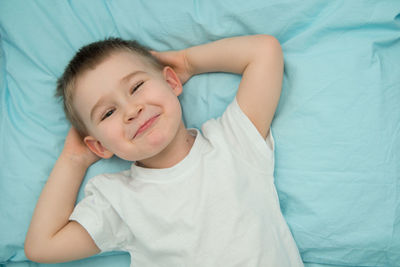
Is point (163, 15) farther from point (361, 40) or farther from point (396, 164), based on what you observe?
point (396, 164)

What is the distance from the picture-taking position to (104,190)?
41.3 inches

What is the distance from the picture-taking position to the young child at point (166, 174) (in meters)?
0.96

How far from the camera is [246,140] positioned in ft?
3.34

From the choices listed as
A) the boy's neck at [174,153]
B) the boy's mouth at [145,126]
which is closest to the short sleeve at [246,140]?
the boy's neck at [174,153]

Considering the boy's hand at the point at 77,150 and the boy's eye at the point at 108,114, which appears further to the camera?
the boy's hand at the point at 77,150

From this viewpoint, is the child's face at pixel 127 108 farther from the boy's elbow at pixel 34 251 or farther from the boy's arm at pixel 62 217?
the boy's elbow at pixel 34 251

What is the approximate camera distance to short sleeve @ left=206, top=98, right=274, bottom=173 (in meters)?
1.01

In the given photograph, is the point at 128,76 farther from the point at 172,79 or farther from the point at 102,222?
the point at 102,222

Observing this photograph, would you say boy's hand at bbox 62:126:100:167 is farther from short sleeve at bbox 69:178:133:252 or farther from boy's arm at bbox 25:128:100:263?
short sleeve at bbox 69:178:133:252

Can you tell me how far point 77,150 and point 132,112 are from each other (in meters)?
0.31

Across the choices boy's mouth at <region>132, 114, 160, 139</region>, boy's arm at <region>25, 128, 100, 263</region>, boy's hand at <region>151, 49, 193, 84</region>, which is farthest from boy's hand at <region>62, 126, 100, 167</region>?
boy's hand at <region>151, 49, 193, 84</region>

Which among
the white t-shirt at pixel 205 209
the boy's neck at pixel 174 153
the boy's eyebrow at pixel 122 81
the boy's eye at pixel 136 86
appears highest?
the boy's eyebrow at pixel 122 81

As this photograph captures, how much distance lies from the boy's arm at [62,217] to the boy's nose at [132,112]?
0.91ft

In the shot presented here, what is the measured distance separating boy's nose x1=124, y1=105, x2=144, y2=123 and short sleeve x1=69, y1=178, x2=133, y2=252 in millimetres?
277
